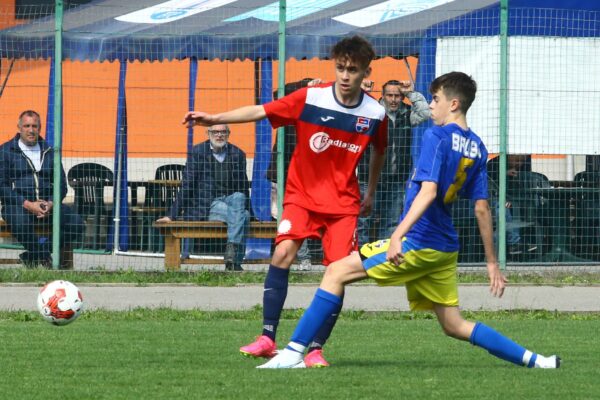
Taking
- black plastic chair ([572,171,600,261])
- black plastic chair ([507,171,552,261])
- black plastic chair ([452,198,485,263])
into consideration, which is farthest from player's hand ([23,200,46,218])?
black plastic chair ([572,171,600,261])

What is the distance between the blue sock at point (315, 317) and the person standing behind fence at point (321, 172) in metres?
0.61

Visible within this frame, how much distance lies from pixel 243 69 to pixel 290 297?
3.90 metres

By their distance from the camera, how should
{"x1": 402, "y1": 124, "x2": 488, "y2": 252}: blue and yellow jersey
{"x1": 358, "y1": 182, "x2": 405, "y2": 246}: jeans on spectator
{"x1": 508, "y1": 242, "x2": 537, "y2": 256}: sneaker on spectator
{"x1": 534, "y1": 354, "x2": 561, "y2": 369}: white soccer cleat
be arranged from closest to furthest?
1. {"x1": 402, "y1": 124, "x2": 488, "y2": 252}: blue and yellow jersey
2. {"x1": 534, "y1": 354, "x2": 561, "y2": 369}: white soccer cleat
3. {"x1": 358, "y1": 182, "x2": 405, "y2": 246}: jeans on spectator
4. {"x1": 508, "y1": 242, "x2": 537, "y2": 256}: sneaker on spectator

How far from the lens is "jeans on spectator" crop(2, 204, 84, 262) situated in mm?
14312

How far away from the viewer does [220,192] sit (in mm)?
14484

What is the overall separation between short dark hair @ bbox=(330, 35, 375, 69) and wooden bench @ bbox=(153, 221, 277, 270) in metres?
6.50

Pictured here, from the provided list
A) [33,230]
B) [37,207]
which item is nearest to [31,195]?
[37,207]

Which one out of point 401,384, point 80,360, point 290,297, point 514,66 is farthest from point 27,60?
point 401,384

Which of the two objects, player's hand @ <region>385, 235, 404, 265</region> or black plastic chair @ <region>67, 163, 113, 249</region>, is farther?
black plastic chair @ <region>67, 163, 113, 249</region>

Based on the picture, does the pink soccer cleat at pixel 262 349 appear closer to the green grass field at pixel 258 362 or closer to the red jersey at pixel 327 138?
the green grass field at pixel 258 362

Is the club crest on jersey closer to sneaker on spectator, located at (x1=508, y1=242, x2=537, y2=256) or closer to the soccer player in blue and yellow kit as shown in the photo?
the soccer player in blue and yellow kit

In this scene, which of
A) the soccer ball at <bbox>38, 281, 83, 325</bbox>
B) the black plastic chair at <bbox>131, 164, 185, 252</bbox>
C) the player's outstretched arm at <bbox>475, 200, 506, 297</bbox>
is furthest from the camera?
the black plastic chair at <bbox>131, 164, 185, 252</bbox>

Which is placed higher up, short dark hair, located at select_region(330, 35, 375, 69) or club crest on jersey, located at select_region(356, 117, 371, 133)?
short dark hair, located at select_region(330, 35, 375, 69)

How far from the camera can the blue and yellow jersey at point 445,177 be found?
709 cm
